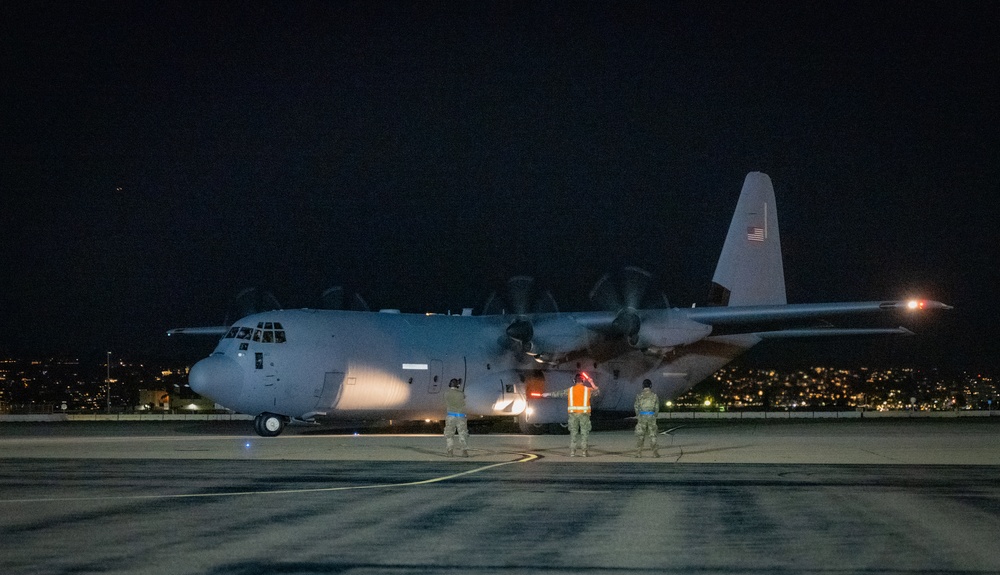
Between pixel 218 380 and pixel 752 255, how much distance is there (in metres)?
21.8

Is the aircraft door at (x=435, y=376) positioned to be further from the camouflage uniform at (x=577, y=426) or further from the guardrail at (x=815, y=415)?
the guardrail at (x=815, y=415)

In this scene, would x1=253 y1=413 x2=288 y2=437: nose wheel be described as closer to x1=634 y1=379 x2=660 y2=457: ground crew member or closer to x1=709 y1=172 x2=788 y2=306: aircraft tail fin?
x1=634 y1=379 x2=660 y2=457: ground crew member

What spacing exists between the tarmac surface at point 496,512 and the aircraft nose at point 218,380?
16.7ft

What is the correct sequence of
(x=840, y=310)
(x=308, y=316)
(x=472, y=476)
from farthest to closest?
(x=840, y=310), (x=308, y=316), (x=472, y=476)

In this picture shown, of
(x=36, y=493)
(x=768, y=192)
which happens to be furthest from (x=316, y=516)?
(x=768, y=192)

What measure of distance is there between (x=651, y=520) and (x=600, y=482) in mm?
4566

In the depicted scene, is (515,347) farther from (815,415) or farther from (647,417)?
(815,415)

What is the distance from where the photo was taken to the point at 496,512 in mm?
12844

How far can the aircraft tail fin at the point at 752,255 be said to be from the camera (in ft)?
137

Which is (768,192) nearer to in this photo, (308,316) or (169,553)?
(308,316)

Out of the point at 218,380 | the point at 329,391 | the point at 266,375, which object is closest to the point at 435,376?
the point at 329,391

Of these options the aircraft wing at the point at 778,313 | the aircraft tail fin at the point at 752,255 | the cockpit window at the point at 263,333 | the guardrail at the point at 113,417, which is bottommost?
the guardrail at the point at 113,417

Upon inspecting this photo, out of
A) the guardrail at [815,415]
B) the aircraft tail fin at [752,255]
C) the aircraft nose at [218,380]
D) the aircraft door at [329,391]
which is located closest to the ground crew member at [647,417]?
the aircraft door at [329,391]

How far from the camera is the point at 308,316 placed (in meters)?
31.9
